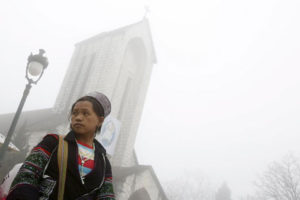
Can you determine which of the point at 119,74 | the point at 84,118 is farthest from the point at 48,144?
the point at 119,74

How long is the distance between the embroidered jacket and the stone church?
1202 centimetres

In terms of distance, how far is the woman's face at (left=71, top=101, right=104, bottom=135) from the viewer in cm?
204

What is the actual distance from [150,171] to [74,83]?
1015 centimetres

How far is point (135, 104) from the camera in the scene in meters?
20.6

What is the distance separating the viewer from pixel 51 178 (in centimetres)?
176

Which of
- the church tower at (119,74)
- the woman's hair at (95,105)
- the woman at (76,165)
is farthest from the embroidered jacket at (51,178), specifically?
the church tower at (119,74)

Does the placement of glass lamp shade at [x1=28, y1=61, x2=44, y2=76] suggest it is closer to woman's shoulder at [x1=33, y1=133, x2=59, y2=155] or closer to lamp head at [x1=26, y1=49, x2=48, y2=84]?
lamp head at [x1=26, y1=49, x2=48, y2=84]

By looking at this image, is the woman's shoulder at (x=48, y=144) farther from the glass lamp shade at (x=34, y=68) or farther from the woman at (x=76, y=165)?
the glass lamp shade at (x=34, y=68)

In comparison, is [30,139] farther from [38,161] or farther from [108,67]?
[38,161]

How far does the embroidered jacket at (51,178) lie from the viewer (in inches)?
63.0

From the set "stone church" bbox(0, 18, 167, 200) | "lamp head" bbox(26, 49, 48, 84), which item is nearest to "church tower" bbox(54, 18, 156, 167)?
"stone church" bbox(0, 18, 167, 200)

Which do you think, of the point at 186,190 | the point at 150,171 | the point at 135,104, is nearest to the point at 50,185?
the point at 150,171

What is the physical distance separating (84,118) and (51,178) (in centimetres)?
52

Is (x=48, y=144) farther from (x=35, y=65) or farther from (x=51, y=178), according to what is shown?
(x=35, y=65)
